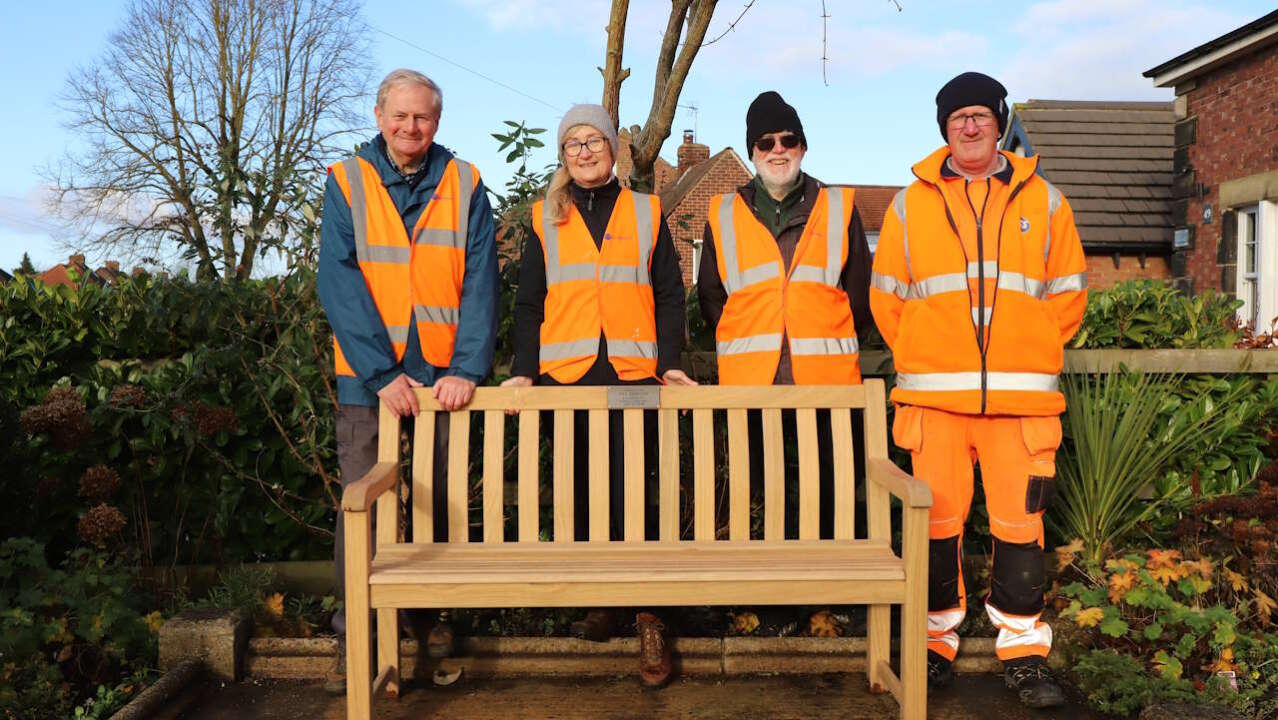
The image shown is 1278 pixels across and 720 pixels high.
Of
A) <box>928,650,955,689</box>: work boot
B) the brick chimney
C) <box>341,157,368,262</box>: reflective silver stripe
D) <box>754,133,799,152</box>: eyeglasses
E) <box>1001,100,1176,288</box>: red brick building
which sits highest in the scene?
the brick chimney

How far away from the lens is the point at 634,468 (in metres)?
3.59

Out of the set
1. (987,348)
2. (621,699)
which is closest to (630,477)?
(621,699)

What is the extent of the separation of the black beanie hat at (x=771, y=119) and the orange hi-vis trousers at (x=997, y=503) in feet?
3.62

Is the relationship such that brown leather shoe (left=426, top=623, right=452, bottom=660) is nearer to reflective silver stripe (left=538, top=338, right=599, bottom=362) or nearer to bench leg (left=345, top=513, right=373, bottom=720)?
bench leg (left=345, top=513, right=373, bottom=720)

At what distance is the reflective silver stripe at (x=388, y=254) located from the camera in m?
3.45

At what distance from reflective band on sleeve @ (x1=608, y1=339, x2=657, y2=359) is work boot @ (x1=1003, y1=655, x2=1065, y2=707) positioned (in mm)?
1703

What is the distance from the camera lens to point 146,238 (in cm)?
2419

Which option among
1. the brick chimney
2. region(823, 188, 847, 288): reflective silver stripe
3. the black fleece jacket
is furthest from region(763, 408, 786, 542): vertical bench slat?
the brick chimney

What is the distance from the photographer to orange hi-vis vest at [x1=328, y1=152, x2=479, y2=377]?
3453mm

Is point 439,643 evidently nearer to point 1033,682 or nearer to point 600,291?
point 600,291

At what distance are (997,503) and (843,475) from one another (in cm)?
55

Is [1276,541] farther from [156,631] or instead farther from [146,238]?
[146,238]

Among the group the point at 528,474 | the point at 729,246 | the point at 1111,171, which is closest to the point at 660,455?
the point at 528,474

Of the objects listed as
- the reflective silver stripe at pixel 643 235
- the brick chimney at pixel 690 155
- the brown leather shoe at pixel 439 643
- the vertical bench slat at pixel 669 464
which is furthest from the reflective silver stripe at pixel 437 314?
the brick chimney at pixel 690 155
